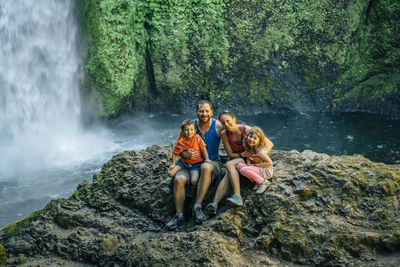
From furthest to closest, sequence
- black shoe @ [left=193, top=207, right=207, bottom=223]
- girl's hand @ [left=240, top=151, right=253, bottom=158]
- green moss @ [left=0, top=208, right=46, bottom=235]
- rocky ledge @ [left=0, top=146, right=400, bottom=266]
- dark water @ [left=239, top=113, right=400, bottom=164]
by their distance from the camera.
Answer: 1. dark water @ [left=239, top=113, right=400, bottom=164]
2. girl's hand @ [left=240, top=151, right=253, bottom=158]
3. green moss @ [left=0, top=208, right=46, bottom=235]
4. black shoe @ [left=193, top=207, right=207, bottom=223]
5. rocky ledge @ [left=0, top=146, right=400, bottom=266]

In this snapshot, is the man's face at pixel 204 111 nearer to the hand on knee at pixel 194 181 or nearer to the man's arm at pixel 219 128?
the man's arm at pixel 219 128

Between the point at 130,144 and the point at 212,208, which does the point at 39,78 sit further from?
the point at 212,208

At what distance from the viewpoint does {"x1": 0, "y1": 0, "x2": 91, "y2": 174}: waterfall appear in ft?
31.3

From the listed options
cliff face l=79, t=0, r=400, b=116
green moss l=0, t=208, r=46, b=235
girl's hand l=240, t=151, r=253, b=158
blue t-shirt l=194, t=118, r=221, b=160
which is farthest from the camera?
cliff face l=79, t=0, r=400, b=116

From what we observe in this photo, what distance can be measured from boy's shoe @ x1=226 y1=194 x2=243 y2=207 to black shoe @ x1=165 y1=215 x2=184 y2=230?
61 centimetres

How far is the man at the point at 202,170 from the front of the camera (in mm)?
3770

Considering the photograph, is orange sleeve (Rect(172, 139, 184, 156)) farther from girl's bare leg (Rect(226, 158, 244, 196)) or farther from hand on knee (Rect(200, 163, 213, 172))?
girl's bare leg (Rect(226, 158, 244, 196))

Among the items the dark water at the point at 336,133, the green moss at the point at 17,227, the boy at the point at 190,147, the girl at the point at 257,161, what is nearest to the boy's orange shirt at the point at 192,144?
the boy at the point at 190,147

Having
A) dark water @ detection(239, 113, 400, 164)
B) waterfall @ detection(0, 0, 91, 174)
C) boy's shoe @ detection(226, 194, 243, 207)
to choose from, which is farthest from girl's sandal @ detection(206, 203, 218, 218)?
waterfall @ detection(0, 0, 91, 174)

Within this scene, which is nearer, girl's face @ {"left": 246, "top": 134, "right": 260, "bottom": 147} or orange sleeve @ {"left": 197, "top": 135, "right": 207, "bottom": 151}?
girl's face @ {"left": 246, "top": 134, "right": 260, "bottom": 147}

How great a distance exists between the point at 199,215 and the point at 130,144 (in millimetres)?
6428

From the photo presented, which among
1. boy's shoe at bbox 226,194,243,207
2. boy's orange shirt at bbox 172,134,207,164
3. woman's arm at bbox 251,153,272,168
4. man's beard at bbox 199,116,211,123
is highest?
man's beard at bbox 199,116,211,123

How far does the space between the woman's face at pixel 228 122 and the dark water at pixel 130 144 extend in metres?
4.70

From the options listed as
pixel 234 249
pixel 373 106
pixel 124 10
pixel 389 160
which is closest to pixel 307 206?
pixel 234 249
